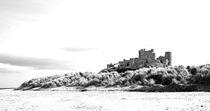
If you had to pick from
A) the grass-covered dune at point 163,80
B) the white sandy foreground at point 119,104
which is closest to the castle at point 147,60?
the grass-covered dune at point 163,80

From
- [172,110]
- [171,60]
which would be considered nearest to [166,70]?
[172,110]

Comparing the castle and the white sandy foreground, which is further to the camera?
the castle

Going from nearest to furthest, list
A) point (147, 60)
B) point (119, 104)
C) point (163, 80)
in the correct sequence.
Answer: point (119, 104) < point (163, 80) < point (147, 60)

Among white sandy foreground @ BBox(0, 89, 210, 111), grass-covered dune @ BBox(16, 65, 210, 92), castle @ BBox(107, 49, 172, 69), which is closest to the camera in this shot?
white sandy foreground @ BBox(0, 89, 210, 111)

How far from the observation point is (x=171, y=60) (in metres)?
63.1

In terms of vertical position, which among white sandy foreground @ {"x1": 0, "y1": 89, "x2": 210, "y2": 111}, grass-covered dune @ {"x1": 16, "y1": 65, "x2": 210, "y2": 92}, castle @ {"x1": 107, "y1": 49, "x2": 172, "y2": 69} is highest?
castle @ {"x1": 107, "y1": 49, "x2": 172, "y2": 69}

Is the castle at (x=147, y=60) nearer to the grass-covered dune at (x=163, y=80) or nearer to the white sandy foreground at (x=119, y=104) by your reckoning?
the grass-covered dune at (x=163, y=80)

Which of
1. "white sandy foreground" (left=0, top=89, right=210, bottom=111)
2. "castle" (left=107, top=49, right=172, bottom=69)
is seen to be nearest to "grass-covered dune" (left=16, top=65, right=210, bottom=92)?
"white sandy foreground" (left=0, top=89, right=210, bottom=111)

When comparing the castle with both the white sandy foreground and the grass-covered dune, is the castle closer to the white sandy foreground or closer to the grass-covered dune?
the grass-covered dune

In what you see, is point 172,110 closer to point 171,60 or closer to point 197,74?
point 197,74

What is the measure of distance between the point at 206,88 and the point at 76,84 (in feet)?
66.1

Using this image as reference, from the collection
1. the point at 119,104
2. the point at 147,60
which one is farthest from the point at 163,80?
the point at 147,60

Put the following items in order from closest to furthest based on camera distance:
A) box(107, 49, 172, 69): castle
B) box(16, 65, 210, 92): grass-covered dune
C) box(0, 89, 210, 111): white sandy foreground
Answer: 1. box(0, 89, 210, 111): white sandy foreground
2. box(16, 65, 210, 92): grass-covered dune
3. box(107, 49, 172, 69): castle

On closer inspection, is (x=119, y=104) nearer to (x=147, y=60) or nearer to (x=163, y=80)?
(x=163, y=80)
